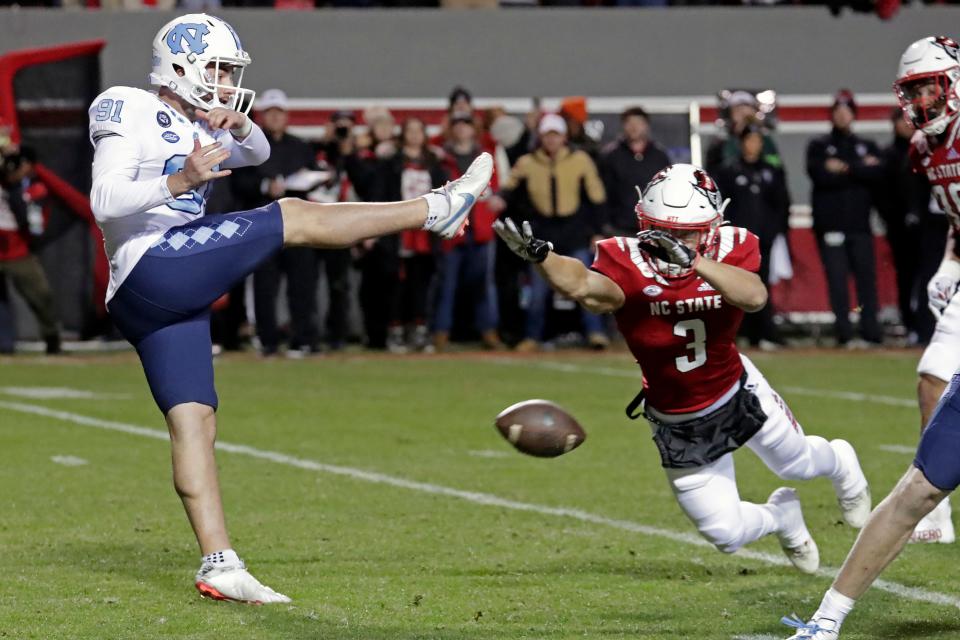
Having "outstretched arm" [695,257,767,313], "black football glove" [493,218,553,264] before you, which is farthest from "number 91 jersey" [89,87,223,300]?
"outstretched arm" [695,257,767,313]

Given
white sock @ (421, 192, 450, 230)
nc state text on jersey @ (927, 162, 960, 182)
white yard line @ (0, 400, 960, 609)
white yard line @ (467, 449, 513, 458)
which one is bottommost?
white yard line @ (467, 449, 513, 458)

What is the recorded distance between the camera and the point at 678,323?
561 cm

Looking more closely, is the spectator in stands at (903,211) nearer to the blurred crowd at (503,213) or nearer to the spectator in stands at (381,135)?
the blurred crowd at (503,213)

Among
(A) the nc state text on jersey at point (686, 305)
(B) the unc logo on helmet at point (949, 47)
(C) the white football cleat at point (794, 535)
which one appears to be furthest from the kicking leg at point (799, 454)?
Answer: (B) the unc logo on helmet at point (949, 47)

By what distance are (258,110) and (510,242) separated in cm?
872

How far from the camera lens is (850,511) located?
610cm

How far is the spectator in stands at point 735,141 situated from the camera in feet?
45.9

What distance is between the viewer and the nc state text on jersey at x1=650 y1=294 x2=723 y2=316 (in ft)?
18.3

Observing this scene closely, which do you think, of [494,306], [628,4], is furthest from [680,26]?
[494,306]

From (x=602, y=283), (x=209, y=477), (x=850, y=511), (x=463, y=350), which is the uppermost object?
(x=602, y=283)

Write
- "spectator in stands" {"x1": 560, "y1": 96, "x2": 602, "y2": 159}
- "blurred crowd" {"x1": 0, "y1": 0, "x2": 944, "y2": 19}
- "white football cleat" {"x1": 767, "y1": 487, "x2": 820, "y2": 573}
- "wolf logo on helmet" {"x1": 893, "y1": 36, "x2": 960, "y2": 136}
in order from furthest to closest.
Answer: "blurred crowd" {"x1": 0, "y1": 0, "x2": 944, "y2": 19} → "spectator in stands" {"x1": 560, "y1": 96, "x2": 602, "y2": 159} → "wolf logo on helmet" {"x1": 893, "y1": 36, "x2": 960, "y2": 136} → "white football cleat" {"x1": 767, "y1": 487, "x2": 820, "y2": 573}

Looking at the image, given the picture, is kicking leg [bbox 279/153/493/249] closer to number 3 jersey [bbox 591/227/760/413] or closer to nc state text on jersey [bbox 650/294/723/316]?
number 3 jersey [bbox 591/227/760/413]

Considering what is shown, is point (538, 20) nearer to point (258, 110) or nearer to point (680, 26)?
point (680, 26)

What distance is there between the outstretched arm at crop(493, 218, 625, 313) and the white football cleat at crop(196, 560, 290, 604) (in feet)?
4.17
